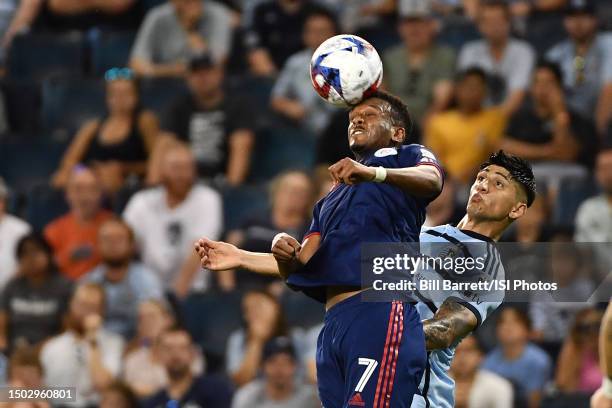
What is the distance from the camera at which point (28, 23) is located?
14500 mm

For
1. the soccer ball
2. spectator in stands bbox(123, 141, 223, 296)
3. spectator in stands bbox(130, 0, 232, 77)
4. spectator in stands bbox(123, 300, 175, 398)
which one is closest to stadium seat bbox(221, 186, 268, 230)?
spectator in stands bbox(123, 141, 223, 296)

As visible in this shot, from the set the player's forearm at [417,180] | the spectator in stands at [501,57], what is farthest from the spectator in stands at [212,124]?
the player's forearm at [417,180]

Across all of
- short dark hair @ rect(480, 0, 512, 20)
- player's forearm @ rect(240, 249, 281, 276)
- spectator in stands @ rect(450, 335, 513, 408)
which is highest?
short dark hair @ rect(480, 0, 512, 20)

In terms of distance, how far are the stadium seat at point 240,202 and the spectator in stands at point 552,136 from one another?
2.06 m

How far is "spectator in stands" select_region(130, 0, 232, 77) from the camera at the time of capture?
13695 mm

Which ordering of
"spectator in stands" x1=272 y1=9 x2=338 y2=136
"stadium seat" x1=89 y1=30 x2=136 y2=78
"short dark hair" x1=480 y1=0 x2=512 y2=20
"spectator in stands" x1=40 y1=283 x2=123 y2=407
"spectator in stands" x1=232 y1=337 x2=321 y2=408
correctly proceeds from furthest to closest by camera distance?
1. "stadium seat" x1=89 y1=30 x2=136 y2=78
2. "spectator in stands" x1=272 y1=9 x2=338 y2=136
3. "short dark hair" x1=480 y1=0 x2=512 y2=20
4. "spectator in stands" x1=40 y1=283 x2=123 y2=407
5. "spectator in stands" x1=232 y1=337 x2=321 y2=408

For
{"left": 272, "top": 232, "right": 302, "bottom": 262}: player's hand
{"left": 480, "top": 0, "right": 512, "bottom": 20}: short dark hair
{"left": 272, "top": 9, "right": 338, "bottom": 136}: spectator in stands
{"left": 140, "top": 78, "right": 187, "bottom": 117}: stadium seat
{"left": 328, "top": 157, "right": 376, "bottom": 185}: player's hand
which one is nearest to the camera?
{"left": 328, "top": 157, "right": 376, "bottom": 185}: player's hand

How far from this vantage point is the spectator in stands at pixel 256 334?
34.9 feet

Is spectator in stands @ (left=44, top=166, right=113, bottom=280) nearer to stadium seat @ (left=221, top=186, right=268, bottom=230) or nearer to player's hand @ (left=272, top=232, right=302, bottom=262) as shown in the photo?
stadium seat @ (left=221, top=186, right=268, bottom=230)

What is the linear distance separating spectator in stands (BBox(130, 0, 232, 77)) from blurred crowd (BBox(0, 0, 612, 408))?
0.02 metres

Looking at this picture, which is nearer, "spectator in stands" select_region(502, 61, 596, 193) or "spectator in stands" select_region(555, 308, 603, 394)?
"spectator in stands" select_region(555, 308, 603, 394)

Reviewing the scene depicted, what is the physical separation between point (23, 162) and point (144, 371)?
328 cm

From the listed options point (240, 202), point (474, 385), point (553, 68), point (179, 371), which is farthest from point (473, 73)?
point (179, 371)

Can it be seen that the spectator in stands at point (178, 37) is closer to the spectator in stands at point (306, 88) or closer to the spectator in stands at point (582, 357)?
the spectator in stands at point (306, 88)
